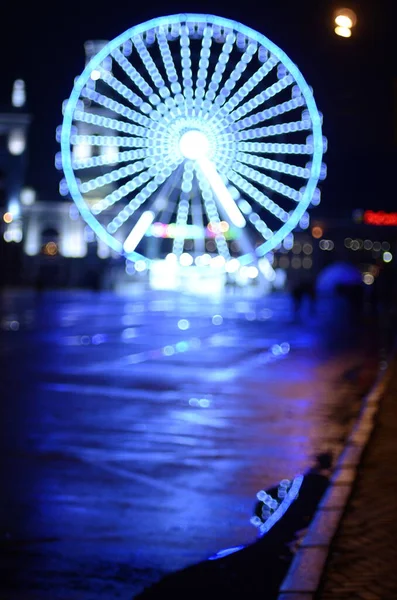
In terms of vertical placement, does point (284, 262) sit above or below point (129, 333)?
below

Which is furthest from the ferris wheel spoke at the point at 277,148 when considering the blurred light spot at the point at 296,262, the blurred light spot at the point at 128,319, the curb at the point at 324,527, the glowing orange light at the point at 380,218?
the blurred light spot at the point at 296,262

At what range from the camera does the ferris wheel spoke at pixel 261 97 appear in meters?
22.3

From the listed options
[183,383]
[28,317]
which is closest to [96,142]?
[183,383]

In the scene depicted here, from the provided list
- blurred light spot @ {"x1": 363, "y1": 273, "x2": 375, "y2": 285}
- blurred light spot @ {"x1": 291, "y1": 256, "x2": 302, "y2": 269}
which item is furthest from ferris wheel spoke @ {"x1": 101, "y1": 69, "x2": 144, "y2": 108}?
blurred light spot @ {"x1": 291, "y1": 256, "x2": 302, "y2": 269}

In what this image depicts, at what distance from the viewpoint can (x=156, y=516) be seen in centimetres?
785

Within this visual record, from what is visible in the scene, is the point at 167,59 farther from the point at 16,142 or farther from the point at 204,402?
the point at 16,142

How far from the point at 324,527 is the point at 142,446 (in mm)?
4192

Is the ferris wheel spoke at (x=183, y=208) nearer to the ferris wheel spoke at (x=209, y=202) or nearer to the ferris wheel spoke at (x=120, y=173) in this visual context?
the ferris wheel spoke at (x=209, y=202)

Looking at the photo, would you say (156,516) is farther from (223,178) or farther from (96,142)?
(96,142)

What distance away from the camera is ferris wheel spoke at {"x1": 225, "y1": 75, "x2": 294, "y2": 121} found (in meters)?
22.3

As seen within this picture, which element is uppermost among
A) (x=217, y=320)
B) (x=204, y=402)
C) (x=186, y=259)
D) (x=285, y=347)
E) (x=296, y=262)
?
(x=186, y=259)

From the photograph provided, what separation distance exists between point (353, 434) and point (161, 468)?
2.30 metres

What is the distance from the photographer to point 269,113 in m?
23.3

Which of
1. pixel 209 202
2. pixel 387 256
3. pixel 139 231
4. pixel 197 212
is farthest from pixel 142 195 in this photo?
pixel 387 256
